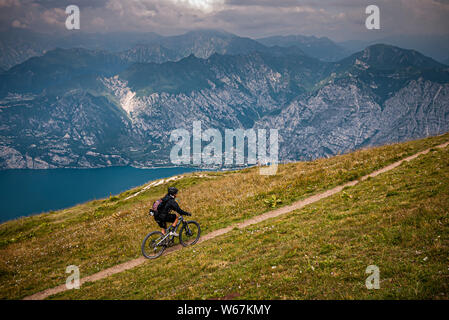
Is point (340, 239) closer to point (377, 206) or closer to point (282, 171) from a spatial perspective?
point (377, 206)

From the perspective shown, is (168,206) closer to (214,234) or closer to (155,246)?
(155,246)

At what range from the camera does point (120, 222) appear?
2669 centimetres

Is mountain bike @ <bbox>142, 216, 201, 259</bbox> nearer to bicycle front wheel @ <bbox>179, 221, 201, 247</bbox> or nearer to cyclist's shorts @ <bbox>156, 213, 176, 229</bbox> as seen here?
bicycle front wheel @ <bbox>179, 221, 201, 247</bbox>

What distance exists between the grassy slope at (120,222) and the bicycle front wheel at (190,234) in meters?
1.24

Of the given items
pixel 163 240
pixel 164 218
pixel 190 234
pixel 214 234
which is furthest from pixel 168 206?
pixel 214 234

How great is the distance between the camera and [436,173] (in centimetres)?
1844

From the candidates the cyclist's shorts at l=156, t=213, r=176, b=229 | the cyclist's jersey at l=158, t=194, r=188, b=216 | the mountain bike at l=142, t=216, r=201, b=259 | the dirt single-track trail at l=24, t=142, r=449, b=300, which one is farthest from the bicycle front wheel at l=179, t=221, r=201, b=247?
the cyclist's jersey at l=158, t=194, r=188, b=216

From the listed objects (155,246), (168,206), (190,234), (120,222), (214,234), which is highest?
(168,206)

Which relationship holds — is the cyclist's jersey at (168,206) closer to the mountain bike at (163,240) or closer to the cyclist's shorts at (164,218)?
the cyclist's shorts at (164,218)

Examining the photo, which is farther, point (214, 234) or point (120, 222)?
point (120, 222)

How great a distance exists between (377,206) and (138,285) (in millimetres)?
14569

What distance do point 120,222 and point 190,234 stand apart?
11222 mm

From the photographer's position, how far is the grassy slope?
18.4 metres

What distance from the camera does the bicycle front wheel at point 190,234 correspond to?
1890 cm
